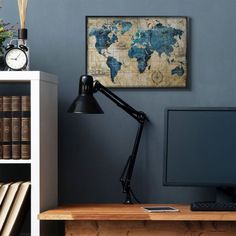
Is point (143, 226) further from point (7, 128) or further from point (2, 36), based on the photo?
point (2, 36)

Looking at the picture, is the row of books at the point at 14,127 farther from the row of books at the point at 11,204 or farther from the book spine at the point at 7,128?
the row of books at the point at 11,204

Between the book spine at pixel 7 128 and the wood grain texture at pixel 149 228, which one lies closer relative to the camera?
the wood grain texture at pixel 149 228

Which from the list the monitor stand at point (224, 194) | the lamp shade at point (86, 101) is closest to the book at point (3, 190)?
the lamp shade at point (86, 101)

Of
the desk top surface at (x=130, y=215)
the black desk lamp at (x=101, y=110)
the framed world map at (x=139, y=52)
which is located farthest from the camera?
the framed world map at (x=139, y=52)

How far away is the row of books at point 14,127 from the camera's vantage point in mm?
2727

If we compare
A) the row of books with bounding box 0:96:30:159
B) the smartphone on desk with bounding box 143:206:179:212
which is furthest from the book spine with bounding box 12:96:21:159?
the smartphone on desk with bounding box 143:206:179:212

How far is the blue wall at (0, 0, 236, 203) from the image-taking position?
3.03 meters

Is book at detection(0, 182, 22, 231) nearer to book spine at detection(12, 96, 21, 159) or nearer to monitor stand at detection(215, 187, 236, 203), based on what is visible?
book spine at detection(12, 96, 21, 159)

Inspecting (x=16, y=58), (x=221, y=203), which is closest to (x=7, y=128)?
(x=16, y=58)

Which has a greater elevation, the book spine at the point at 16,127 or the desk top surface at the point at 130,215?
the book spine at the point at 16,127

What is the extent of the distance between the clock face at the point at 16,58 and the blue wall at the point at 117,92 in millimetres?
291

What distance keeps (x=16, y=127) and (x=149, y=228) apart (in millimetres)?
764

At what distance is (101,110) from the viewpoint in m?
2.80

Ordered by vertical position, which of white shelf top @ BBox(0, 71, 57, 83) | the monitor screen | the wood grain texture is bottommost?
the wood grain texture
